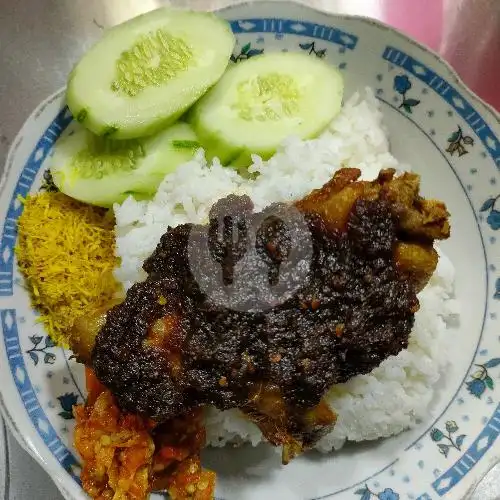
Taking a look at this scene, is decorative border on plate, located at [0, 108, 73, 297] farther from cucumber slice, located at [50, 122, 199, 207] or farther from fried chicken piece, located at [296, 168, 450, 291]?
fried chicken piece, located at [296, 168, 450, 291]

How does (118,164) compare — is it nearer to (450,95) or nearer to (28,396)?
(28,396)

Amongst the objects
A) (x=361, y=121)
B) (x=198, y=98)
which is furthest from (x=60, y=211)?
(x=361, y=121)

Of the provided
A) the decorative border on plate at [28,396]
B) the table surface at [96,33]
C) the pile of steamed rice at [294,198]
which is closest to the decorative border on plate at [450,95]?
the pile of steamed rice at [294,198]

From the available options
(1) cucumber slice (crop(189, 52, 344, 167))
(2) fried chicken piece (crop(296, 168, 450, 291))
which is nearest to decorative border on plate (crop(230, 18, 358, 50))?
(1) cucumber slice (crop(189, 52, 344, 167))

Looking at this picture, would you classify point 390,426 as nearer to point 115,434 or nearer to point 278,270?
point 278,270

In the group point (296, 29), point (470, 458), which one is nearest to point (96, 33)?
point (296, 29)
